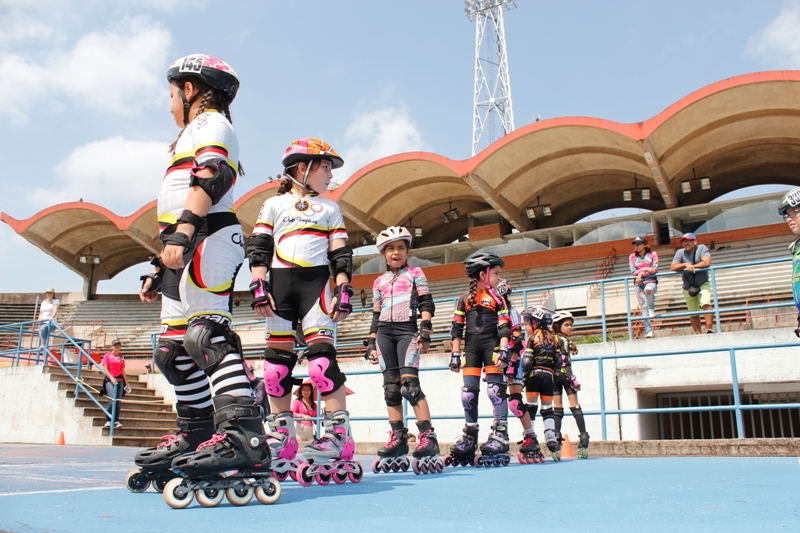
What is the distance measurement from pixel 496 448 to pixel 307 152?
332 centimetres

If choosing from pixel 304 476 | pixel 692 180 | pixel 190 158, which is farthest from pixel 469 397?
pixel 692 180

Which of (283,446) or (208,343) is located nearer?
(208,343)

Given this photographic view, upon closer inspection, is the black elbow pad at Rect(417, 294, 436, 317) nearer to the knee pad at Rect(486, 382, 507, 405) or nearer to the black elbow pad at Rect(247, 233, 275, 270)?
the knee pad at Rect(486, 382, 507, 405)

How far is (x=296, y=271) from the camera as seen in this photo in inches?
173

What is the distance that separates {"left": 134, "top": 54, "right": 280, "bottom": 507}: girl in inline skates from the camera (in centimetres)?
296

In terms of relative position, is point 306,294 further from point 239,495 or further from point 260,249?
point 239,495

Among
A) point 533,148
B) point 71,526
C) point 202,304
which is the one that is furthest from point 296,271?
point 533,148

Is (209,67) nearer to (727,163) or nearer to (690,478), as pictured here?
(690,478)

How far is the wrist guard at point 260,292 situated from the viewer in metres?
4.10

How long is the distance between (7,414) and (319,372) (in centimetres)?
1419

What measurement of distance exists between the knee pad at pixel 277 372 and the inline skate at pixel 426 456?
4.27 feet

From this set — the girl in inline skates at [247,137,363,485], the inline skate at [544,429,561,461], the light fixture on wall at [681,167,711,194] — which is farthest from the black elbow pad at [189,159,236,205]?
the light fixture on wall at [681,167,711,194]

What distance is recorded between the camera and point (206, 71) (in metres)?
3.70

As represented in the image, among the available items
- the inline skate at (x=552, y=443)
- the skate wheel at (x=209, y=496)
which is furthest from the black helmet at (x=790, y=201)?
the skate wheel at (x=209, y=496)
